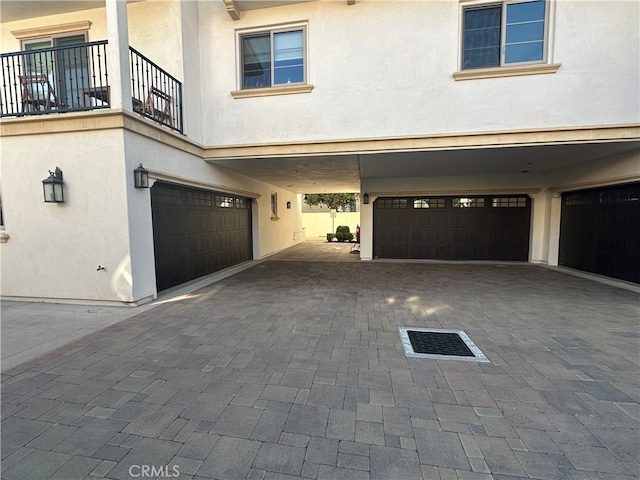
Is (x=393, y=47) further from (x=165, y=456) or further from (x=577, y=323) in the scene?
(x=165, y=456)

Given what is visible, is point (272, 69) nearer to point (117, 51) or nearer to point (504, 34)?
point (117, 51)

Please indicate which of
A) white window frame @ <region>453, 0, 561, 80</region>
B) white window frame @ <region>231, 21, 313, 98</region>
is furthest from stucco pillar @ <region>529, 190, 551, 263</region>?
white window frame @ <region>231, 21, 313, 98</region>

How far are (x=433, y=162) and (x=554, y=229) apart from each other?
4931 mm

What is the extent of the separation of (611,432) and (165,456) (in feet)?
10.0

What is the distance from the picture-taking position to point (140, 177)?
5023 millimetres

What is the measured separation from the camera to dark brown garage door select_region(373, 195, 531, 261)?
1006 cm

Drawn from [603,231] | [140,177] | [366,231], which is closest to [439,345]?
[140,177]

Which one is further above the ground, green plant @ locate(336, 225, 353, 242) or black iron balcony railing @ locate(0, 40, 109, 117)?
black iron balcony railing @ locate(0, 40, 109, 117)

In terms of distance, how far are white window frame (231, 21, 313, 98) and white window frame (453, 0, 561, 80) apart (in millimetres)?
3082

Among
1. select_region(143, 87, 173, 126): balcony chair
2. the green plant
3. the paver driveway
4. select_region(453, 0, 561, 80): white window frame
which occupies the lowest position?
the paver driveway

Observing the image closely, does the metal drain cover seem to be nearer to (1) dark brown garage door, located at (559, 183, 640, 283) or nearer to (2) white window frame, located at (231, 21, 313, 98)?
(2) white window frame, located at (231, 21, 313, 98)

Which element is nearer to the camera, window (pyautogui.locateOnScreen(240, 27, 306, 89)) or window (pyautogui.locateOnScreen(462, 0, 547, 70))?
window (pyautogui.locateOnScreen(462, 0, 547, 70))

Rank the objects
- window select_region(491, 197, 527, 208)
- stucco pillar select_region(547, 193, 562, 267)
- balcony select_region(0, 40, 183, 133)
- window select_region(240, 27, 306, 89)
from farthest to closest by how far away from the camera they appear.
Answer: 1. window select_region(491, 197, 527, 208)
2. stucco pillar select_region(547, 193, 562, 267)
3. window select_region(240, 27, 306, 89)
4. balcony select_region(0, 40, 183, 133)

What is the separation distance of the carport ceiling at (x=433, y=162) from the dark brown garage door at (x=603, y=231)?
40.3 inches
